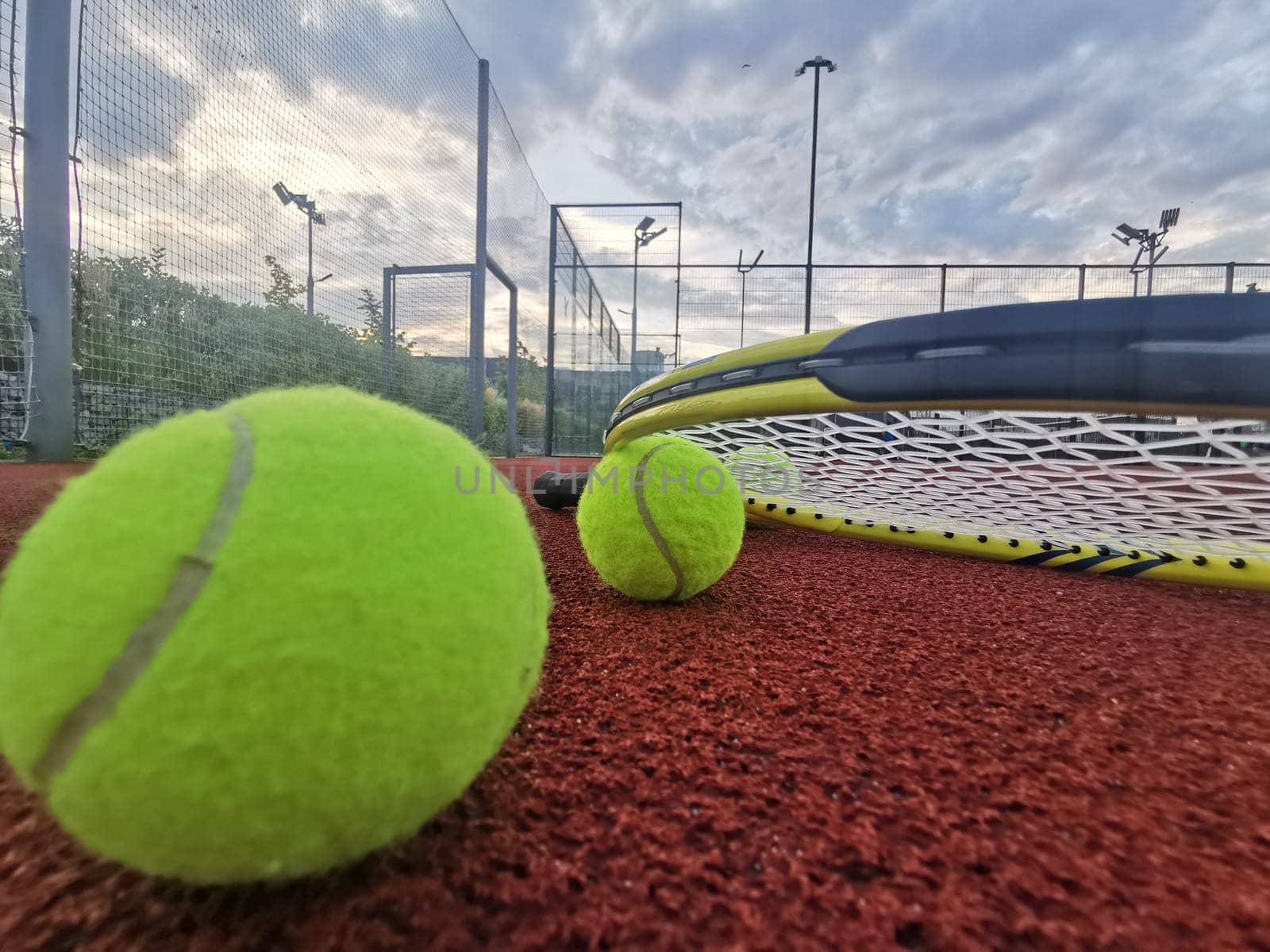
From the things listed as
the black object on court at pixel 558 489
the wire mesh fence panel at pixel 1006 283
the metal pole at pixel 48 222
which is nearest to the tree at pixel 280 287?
the metal pole at pixel 48 222

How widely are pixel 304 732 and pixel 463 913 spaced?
7.7 inches

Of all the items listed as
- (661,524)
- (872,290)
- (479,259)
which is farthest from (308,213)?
(872,290)

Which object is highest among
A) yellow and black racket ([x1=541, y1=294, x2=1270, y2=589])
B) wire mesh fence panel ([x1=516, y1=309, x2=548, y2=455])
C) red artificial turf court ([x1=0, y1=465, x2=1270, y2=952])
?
wire mesh fence panel ([x1=516, y1=309, x2=548, y2=455])

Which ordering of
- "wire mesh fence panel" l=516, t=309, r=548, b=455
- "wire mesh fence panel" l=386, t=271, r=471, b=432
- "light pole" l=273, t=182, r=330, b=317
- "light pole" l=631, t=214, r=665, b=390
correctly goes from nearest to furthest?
"light pole" l=273, t=182, r=330, b=317, "wire mesh fence panel" l=386, t=271, r=471, b=432, "light pole" l=631, t=214, r=665, b=390, "wire mesh fence panel" l=516, t=309, r=548, b=455

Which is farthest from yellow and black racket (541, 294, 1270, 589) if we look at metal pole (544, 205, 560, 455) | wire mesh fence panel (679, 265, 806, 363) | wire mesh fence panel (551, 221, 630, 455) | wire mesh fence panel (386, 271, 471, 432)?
wire mesh fence panel (551, 221, 630, 455)

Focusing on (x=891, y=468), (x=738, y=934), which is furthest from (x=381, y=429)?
(x=891, y=468)

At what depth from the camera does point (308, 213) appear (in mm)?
3998

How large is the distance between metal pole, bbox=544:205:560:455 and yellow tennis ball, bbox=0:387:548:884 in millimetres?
6666

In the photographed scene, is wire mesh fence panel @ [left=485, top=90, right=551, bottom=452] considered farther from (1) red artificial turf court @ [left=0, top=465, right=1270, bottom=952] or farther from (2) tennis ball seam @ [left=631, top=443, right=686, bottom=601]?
(1) red artificial turf court @ [left=0, top=465, right=1270, bottom=952]

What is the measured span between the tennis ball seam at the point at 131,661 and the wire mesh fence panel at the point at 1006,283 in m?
7.39

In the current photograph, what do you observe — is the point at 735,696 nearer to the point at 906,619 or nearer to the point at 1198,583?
the point at 906,619

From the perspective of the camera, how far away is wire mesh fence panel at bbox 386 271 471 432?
5645mm

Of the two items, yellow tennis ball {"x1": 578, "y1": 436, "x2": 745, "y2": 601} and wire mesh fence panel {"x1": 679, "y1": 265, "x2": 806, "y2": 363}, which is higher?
wire mesh fence panel {"x1": 679, "y1": 265, "x2": 806, "y2": 363}

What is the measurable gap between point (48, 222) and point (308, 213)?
1.64 meters
